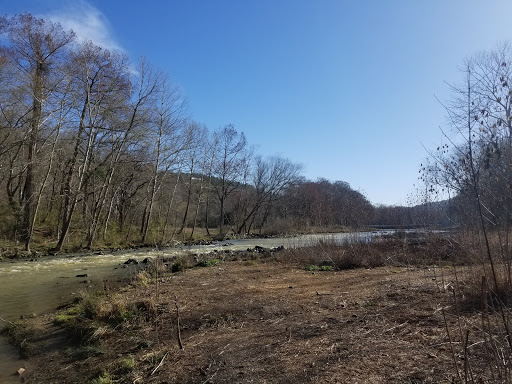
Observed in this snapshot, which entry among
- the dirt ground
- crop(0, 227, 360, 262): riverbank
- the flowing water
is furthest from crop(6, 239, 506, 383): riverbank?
crop(0, 227, 360, 262): riverbank

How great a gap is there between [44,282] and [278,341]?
10.7 m

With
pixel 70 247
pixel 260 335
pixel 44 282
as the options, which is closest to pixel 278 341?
pixel 260 335

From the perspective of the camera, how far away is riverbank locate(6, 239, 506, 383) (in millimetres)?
3666

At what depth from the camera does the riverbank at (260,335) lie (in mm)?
3666

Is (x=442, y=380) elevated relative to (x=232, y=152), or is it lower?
lower

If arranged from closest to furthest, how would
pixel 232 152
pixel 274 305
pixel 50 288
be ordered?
pixel 274 305 → pixel 50 288 → pixel 232 152

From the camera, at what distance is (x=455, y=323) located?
14.6 feet

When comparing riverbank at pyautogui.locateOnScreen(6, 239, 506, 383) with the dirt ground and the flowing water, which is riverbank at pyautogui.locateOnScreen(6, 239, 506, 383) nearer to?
the dirt ground

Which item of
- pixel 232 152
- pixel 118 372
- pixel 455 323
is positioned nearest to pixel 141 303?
pixel 118 372

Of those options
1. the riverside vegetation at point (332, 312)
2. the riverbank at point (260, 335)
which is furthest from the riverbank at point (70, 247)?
the riverbank at point (260, 335)

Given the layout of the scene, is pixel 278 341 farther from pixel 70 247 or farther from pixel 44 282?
pixel 70 247

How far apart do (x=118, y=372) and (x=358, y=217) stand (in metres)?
11.2

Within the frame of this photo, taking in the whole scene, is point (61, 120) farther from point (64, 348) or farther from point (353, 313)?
point (353, 313)

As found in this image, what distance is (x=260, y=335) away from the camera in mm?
4918
